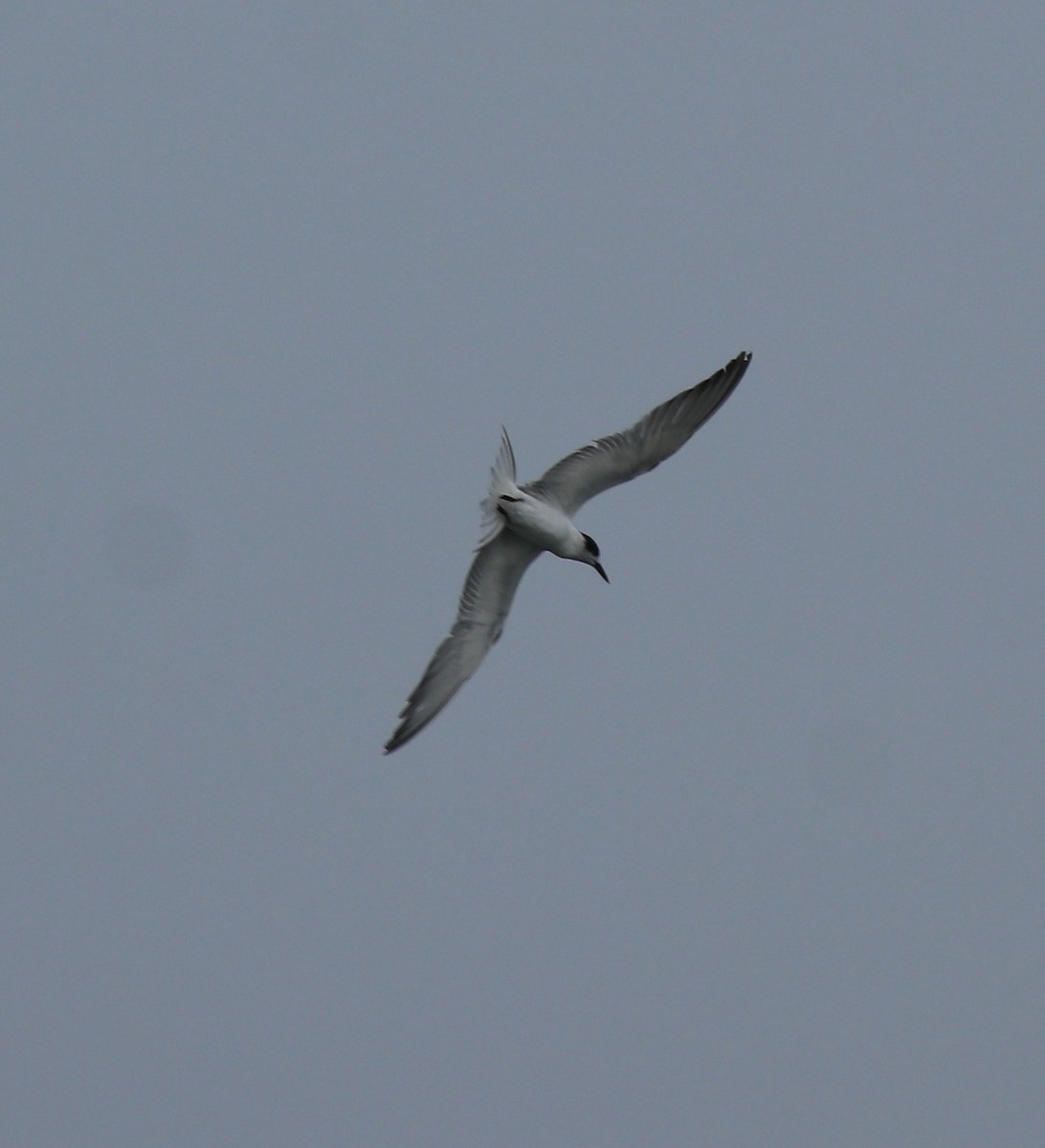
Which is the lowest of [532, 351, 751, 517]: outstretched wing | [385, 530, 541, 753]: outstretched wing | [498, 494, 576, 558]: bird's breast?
[385, 530, 541, 753]: outstretched wing

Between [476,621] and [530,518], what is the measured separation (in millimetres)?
1300

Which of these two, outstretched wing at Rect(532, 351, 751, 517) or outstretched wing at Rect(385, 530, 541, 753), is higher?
outstretched wing at Rect(532, 351, 751, 517)

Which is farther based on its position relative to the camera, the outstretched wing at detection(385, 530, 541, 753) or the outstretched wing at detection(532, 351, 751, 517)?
the outstretched wing at detection(385, 530, 541, 753)

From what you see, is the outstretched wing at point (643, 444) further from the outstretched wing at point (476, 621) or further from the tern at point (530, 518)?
the outstretched wing at point (476, 621)

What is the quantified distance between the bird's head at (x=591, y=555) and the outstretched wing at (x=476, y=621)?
16.8 inches

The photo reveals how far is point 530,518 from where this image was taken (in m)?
14.5

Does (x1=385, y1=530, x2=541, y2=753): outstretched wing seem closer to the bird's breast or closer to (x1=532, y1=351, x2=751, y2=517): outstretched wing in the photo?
the bird's breast

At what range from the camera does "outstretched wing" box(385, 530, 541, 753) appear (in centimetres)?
1498

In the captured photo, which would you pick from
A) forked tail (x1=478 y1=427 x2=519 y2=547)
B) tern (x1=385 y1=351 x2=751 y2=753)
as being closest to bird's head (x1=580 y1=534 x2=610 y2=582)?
tern (x1=385 y1=351 x2=751 y2=753)

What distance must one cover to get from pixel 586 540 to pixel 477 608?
115 cm

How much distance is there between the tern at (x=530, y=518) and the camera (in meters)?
14.4

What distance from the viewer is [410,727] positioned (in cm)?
1477

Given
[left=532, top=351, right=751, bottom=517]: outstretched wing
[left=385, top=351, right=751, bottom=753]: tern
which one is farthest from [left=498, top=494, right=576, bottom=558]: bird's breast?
[left=532, top=351, right=751, bottom=517]: outstretched wing

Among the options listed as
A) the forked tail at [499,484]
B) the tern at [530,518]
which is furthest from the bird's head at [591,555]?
the forked tail at [499,484]
